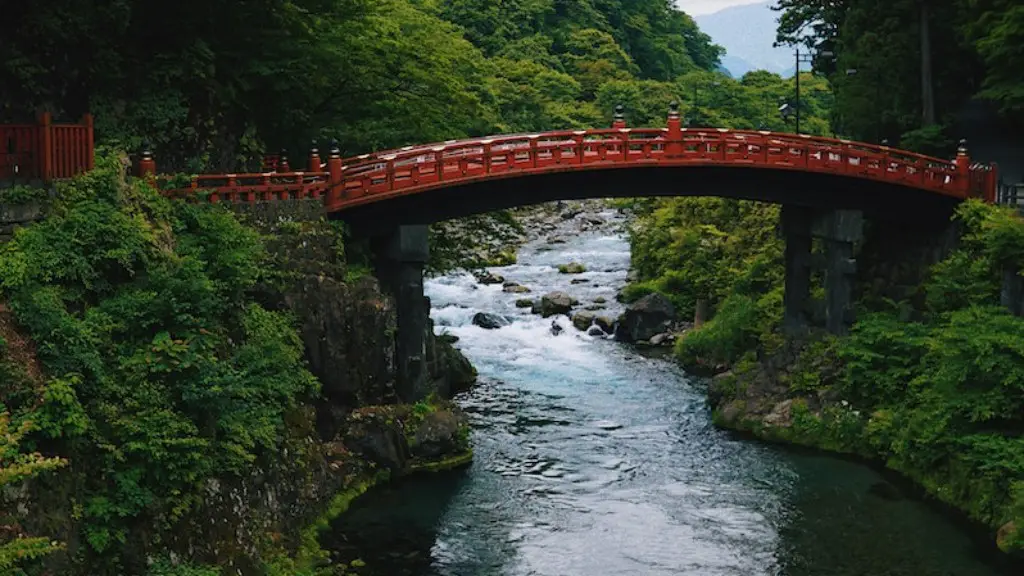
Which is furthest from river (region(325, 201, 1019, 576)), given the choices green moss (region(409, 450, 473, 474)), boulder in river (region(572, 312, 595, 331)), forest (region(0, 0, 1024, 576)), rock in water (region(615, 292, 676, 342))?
boulder in river (region(572, 312, 595, 331))

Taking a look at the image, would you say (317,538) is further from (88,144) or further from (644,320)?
(644,320)

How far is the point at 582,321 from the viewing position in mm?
47844

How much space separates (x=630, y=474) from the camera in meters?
29.6

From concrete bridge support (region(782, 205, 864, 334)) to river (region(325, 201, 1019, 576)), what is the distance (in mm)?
4426

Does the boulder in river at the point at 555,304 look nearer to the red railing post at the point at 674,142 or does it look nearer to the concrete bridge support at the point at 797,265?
the concrete bridge support at the point at 797,265

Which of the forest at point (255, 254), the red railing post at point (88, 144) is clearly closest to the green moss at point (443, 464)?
the forest at point (255, 254)

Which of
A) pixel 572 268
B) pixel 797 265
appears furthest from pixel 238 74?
pixel 572 268

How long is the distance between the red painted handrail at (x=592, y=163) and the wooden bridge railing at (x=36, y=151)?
5846mm

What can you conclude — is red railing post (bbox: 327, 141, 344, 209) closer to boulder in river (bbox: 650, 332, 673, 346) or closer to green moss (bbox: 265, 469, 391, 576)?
green moss (bbox: 265, 469, 391, 576)

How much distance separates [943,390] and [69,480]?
20.3 meters

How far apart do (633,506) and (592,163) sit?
1005 cm

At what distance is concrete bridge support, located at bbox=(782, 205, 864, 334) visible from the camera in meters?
35.1

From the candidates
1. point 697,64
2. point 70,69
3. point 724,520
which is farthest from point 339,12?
point 697,64

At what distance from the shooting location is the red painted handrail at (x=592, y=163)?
3038 cm
